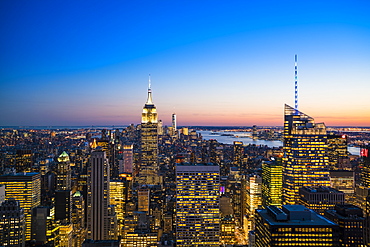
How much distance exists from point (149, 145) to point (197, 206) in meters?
35.5

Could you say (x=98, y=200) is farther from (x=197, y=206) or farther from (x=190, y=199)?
(x=197, y=206)

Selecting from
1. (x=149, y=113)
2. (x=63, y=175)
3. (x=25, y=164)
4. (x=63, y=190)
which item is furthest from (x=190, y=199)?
(x=149, y=113)

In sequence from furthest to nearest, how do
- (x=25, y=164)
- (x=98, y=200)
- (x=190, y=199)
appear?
(x=98, y=200) → (x=25, y=164) → (x=190, y=199)

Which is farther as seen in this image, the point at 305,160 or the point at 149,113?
the point at 149,113

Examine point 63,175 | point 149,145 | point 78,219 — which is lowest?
point 78,219

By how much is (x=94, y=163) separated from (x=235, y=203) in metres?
15.9

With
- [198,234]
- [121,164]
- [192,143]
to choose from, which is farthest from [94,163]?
[192,143]

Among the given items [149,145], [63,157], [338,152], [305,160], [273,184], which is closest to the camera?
[305,160]

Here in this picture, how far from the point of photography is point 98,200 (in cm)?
3716

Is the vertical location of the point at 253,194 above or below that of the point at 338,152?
below

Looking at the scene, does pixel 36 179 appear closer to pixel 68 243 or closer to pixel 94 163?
pixel 94 163

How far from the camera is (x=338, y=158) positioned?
148 ft

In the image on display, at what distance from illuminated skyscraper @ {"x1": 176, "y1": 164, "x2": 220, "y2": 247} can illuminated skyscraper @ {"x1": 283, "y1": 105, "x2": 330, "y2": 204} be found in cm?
883

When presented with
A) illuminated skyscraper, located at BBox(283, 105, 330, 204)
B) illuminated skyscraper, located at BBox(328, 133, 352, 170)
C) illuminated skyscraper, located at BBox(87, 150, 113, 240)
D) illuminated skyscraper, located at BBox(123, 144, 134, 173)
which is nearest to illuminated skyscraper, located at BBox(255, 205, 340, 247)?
illuminated skyscraper, located at BBox(283, 105, 330, 204)
